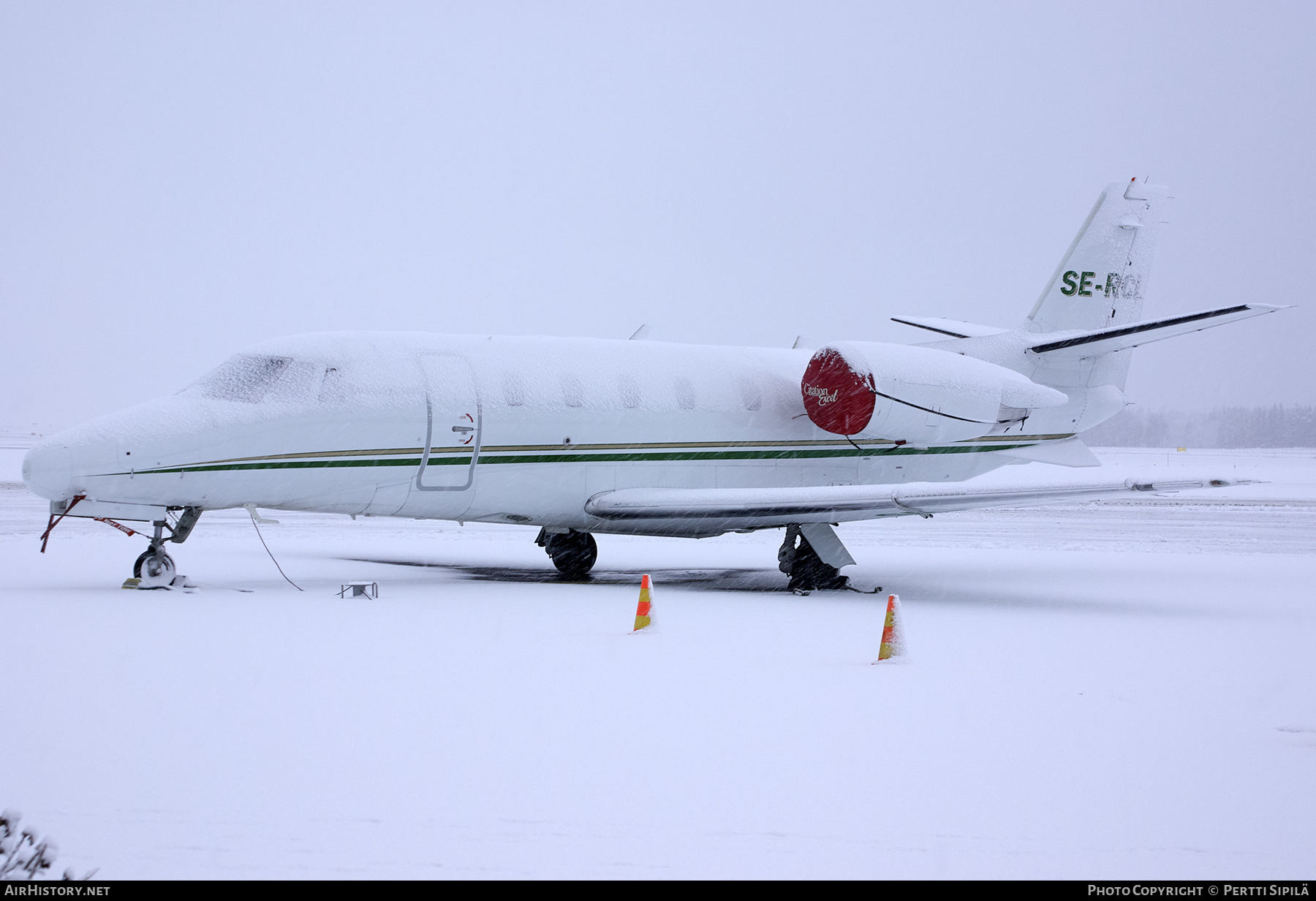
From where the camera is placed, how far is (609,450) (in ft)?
43.6

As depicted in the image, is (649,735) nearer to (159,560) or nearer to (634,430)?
(159,560)

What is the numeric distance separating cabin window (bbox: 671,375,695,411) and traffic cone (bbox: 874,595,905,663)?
21.6 feet

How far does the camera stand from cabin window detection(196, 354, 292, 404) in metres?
11.3

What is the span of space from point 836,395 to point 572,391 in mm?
3332

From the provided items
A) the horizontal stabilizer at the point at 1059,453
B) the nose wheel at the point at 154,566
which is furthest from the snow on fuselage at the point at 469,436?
the nose wheel at the point at 154,566

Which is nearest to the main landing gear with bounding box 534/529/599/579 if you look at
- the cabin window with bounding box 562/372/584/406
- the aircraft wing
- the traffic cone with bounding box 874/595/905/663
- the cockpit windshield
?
the aircraft wing

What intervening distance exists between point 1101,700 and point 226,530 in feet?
61.4

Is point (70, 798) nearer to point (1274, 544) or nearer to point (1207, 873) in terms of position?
point (1207, 873)

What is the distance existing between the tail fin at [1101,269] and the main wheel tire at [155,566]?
1208 cm

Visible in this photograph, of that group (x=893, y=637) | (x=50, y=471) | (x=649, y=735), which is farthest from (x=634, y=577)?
(x=649, y=735)

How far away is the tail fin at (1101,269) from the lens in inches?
651

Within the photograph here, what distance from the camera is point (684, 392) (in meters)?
13.9
